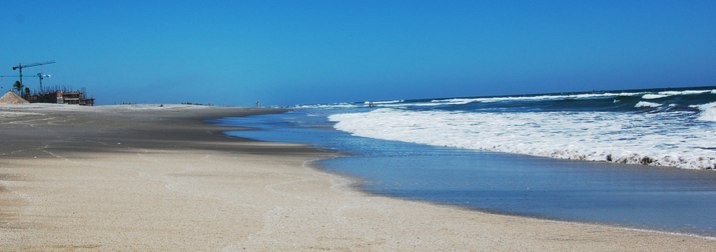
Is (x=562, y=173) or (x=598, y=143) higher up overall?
(x=598, y=143)

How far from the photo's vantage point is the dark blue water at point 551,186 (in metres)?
5.45

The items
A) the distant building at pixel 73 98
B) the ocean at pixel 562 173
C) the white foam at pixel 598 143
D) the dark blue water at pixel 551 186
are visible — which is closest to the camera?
the dark blue water at pixel 551 186

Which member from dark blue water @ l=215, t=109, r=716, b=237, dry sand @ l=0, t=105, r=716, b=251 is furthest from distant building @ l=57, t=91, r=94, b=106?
dry sand @ l=0, t=105, r=716, b=251

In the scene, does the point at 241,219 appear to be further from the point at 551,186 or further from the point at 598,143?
the point at 598,143

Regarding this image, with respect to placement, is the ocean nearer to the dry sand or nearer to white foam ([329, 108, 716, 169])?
white foam ([329, 108, 716, 169])

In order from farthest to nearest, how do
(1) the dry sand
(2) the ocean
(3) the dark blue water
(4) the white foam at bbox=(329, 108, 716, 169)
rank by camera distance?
(4) the white foam at bbox=(329, 108, 716, 169) → (2) the ocean → (3) the dark blue water → (1) the dry sand

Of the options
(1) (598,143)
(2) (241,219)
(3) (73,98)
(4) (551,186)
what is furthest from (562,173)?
(3) (73,98)

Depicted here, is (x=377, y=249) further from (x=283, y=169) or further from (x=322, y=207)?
(x=283, y=169)

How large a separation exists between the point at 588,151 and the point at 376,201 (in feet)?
19.3

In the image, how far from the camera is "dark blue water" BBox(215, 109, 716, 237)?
5453 millimetres

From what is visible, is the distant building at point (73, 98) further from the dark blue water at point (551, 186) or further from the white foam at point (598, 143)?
the dark blue water at point (551, 186)

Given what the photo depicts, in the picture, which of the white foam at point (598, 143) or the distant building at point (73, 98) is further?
the distant building at point (73, 98)

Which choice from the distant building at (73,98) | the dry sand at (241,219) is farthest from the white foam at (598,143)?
the distant building at (73,98)

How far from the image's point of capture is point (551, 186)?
7.38m
